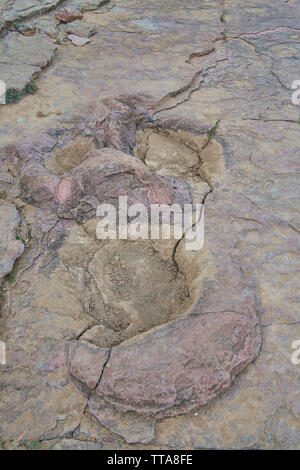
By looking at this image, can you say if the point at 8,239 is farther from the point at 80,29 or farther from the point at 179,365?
the point at 80,29

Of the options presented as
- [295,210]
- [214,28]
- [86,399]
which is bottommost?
[86,399]

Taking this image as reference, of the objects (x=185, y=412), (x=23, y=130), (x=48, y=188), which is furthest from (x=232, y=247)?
(x=23, y=130)

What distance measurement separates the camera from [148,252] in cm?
211

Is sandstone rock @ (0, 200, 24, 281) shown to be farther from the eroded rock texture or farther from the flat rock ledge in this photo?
the flat rock ledge

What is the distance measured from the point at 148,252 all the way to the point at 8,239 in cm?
73

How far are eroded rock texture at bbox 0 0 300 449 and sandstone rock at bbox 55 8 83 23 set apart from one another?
41cm

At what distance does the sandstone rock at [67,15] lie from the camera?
4195mm

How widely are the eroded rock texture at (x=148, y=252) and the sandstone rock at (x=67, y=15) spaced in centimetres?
41

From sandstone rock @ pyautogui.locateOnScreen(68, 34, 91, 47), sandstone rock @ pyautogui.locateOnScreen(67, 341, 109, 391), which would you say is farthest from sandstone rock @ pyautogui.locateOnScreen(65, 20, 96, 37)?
sandstone rock @ pyautogui.locateOnScreen(67, 341, 109, 391)

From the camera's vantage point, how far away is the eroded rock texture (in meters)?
1.49

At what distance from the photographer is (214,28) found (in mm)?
4227

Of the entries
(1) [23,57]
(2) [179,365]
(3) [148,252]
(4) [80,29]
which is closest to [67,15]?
(4) [80,29]

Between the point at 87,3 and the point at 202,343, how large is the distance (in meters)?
4.40
